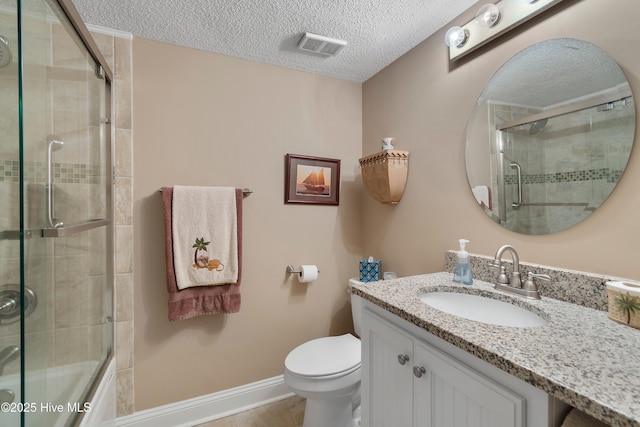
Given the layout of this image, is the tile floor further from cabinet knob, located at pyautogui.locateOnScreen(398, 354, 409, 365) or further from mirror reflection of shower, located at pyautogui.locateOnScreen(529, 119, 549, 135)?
mirror reflection of shower, located at pyautogui.locateOnScreen(529, 119, 549, 135)

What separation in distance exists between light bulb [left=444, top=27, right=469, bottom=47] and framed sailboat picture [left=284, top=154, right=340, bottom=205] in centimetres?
98

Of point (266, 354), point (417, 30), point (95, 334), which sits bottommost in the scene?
point (266, 354)

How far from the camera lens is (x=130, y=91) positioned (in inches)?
62.0

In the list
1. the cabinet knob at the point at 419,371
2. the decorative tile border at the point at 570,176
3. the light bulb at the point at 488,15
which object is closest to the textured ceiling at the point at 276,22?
the light bulb at the point at 488,15

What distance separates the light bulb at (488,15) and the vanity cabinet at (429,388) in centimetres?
131

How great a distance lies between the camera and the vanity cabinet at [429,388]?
0.62 metres

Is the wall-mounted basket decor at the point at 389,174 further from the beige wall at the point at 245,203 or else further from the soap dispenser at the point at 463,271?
the soap dispenser at the point at 463,271

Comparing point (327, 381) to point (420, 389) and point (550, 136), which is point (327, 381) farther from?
point (550, 136)

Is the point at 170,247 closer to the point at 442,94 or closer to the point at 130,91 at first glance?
the point at 130,91

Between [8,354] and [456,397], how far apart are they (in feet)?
4.42

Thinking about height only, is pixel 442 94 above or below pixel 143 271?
above

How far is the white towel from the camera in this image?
5.24ft

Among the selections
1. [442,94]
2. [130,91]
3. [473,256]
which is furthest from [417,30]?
[130,91]

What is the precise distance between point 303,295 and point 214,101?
1404 mm
